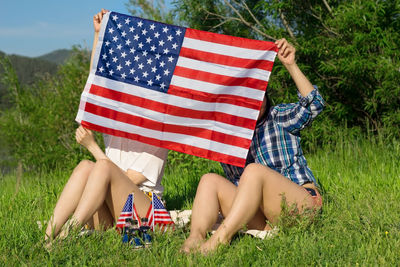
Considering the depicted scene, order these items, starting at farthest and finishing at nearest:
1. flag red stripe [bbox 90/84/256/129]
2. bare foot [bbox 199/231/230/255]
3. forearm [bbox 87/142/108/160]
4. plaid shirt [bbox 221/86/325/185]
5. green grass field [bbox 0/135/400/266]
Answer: flag red stripe [bbox 90/84/256/129]
forearm [bbox 87/142/108/160]
plaid shirt [bbox 221/86/325/185]
bare foot [bbox 199/231/230/255]
green grass field [bbox 0/135/400/266]

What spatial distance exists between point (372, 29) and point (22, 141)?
7470 mm

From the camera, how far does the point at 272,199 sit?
3.23 metres

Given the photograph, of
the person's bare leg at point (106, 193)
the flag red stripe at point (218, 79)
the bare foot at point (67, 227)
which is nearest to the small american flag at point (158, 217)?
the person's bare leg at point (106, 193)

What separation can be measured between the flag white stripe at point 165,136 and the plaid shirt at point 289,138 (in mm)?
296

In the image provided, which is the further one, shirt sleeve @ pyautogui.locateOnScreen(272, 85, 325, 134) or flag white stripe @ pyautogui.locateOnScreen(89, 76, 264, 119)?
flag white stripe @ pyautogui.locateOnScreen(89, 76, 264, 119)

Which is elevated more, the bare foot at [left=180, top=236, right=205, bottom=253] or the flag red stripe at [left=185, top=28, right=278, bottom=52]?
the flag red stripe at [left=185, top=28, right=278, bottom=52]

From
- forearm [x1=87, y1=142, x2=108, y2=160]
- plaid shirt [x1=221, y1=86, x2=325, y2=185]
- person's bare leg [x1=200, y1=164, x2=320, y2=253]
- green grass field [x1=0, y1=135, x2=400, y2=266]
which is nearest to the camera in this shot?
A: green grass field [x1=0, y1=135, x2=400, y2=266]

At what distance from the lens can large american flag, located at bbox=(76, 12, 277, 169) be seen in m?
3.92

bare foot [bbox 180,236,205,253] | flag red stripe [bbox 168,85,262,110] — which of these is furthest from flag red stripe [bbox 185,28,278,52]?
bare foot [bbox 180,236,205,253]

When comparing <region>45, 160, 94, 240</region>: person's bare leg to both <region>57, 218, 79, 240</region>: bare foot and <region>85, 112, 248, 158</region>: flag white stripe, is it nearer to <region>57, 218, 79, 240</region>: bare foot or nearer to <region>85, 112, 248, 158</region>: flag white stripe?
<region>57, 218, 79, 240</region>: bare foot

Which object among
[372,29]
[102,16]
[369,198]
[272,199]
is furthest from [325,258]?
[372,29]

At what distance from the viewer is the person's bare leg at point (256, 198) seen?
3061 mm

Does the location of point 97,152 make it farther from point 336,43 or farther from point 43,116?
point 43,116

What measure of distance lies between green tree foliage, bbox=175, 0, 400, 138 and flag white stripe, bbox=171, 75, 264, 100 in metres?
3.16
